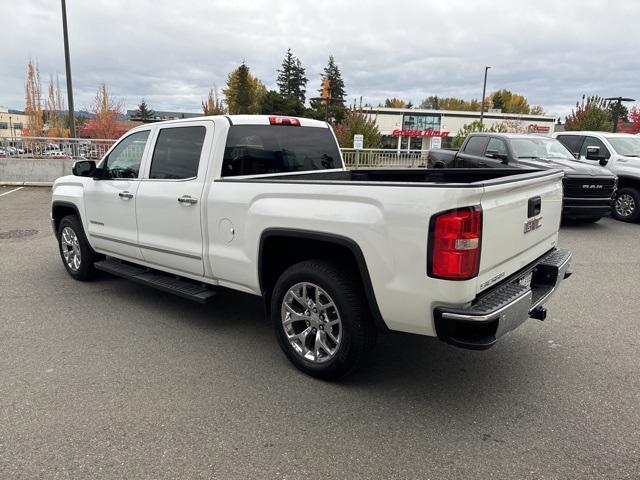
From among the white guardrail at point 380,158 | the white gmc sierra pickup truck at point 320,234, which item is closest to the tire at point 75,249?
the white gmc sierra pickup truck at point 320,234

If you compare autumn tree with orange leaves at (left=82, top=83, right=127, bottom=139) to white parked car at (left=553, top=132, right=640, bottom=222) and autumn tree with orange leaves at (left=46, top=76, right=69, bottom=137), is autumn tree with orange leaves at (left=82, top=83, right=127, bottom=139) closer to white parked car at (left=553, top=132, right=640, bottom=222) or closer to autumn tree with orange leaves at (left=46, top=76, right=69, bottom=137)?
autumn tree with orange leaves at (left=46, top=76, right=69, bottom=137)

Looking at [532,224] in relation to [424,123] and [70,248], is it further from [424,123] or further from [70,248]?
[424,123]

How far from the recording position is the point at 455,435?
9.57 ft

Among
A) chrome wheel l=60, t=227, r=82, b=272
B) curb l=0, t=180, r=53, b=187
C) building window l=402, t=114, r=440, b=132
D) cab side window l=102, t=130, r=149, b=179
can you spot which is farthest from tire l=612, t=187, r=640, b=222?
building window l=402, t=114, r=440, b=132

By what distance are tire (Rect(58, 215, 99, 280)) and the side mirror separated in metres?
0.75

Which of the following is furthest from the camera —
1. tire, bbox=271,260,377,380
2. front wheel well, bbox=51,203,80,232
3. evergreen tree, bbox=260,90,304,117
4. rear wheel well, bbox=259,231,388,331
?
evergreen tree, bbox=260,90,304,117

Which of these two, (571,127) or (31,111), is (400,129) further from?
(31,111)

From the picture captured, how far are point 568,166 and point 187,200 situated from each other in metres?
7.95

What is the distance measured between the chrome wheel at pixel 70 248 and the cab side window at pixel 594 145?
1067 centimetres

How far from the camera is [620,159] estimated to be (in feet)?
34.6

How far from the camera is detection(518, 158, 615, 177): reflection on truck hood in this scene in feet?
30.3

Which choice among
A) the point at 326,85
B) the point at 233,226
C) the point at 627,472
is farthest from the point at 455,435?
the point at 326,85

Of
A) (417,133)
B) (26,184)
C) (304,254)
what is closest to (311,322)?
(304,254)

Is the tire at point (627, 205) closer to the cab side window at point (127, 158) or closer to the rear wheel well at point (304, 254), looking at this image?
the rear wheel well at point (304, 254)
